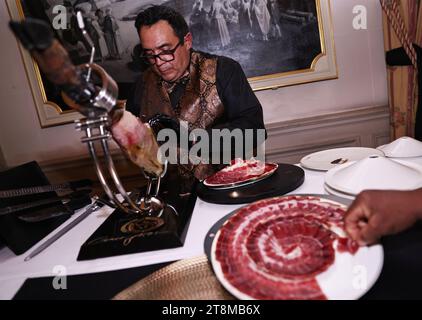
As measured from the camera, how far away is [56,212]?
1023 millimetres

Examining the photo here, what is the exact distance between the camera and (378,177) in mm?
759

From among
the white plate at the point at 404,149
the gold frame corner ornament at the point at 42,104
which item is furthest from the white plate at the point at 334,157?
the gold frame corner ornament at the point at 42,104

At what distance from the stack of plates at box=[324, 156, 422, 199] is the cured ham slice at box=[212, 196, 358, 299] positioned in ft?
0.37

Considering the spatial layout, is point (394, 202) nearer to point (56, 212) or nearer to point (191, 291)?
point (191, 291)

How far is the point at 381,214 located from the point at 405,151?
1.84ft

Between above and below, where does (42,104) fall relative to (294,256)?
above

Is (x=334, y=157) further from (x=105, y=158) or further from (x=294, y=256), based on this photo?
(x=105, y=158)

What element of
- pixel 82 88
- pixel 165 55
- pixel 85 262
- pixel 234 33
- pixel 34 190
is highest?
pixel 234 33

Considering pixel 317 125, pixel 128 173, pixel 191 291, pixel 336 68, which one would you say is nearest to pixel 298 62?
pixel 336 68

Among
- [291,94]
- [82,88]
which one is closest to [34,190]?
[82,88]

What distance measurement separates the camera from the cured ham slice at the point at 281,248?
0.50 meters

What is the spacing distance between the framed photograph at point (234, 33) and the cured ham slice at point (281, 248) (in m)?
1.84

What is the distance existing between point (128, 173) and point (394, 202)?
94.6 inches

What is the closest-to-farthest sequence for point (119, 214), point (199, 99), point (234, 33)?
point (119, 214) → point (199, 99) → point (234, 33)
